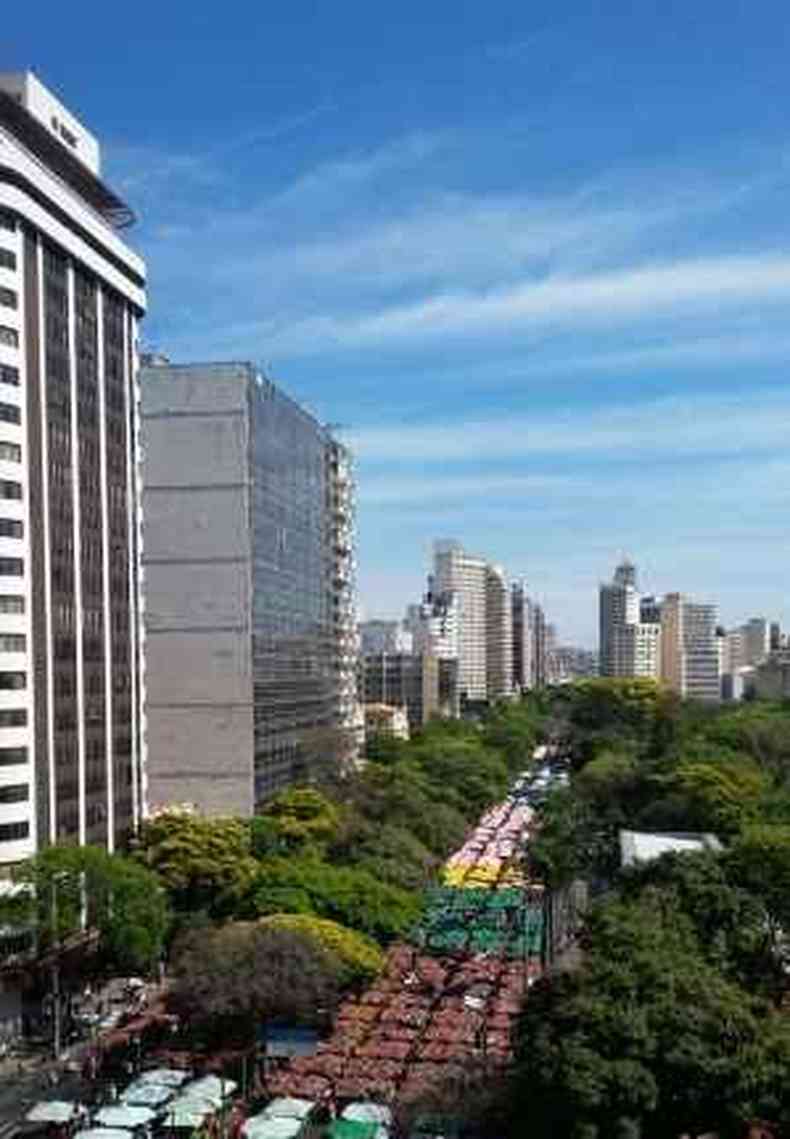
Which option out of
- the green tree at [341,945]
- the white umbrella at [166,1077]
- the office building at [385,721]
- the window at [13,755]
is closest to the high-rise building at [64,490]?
the window at [13,755]

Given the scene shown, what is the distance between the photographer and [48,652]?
62938 mm

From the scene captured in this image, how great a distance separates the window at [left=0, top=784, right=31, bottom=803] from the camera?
5922 cm

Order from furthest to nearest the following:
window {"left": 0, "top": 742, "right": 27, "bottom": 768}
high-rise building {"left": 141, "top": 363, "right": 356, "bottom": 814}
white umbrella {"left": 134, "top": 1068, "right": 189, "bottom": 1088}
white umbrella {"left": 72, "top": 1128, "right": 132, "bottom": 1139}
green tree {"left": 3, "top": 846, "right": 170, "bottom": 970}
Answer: high-rise building {"left": 141, "top": 363, "right": 356, "bottom": 814} < window {"left": 0, "top": 742, "right": 27, "bottom": 768} < green tree {"left": 3, "top": 846, "right": 170, "bottom": 970} < white umbrella {"left": 134, "top": 1068, "right": 189, "bottom": 1088} < white umbrella {"left": 72, "top": 1128, "right": 132, "bottom": 1139}

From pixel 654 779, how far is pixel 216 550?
27617mm

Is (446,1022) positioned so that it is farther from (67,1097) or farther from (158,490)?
(158,490)

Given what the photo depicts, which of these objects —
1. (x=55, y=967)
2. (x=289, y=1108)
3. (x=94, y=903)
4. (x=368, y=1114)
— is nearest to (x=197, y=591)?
(x=94, y=903)

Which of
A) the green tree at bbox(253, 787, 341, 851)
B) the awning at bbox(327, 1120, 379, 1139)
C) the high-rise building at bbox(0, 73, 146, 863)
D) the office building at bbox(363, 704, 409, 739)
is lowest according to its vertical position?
the awning at bbox(327, 1120, 379, 1139)

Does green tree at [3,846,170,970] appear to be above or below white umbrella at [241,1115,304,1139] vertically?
above

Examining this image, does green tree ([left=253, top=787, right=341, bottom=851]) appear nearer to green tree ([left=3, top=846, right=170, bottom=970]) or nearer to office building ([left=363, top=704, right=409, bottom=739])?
green tree ([left=3, top=846, right=170, bottom=970])

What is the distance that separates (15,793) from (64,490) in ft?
41.3

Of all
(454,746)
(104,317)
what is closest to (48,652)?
(104,317)

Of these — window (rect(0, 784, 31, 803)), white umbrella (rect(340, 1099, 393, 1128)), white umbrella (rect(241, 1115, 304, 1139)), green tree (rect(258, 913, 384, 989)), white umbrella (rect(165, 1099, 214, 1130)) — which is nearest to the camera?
white umbrella (rect(241, 1115, 304, 1139))


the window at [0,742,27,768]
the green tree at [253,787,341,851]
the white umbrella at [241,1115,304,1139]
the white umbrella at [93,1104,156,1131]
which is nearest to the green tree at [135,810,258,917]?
the green tree at [253,787,341,851]

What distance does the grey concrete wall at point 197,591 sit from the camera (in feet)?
294
